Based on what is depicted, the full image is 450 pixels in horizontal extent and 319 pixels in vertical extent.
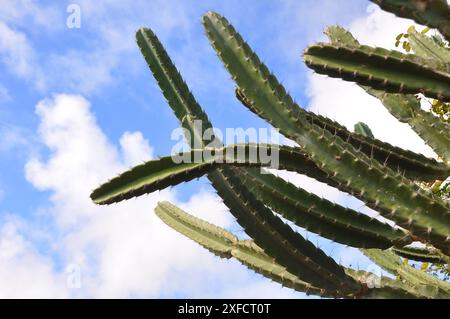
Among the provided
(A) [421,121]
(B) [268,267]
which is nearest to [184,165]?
(B) [268,267]

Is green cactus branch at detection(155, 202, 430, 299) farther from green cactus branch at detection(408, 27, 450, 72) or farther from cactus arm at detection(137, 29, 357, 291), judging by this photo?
green cactus branch at detection(408, 27, 450, 72)

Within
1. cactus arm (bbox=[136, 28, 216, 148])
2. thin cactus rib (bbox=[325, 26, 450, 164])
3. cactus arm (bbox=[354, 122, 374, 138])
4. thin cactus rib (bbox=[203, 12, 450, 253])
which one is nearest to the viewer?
thin cactus rib (bbox=[203, 12, 450, 253])

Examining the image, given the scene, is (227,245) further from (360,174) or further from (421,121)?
(421,121)

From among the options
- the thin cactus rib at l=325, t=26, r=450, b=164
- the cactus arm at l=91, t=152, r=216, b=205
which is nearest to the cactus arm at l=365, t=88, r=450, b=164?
the thin cactus rib at l=325, t=26, r=450, b=164

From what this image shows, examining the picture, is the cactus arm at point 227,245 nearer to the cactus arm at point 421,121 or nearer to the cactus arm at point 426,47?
the cactus arm at point 421,121

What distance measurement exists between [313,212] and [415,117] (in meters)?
2.01

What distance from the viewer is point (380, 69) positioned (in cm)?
388

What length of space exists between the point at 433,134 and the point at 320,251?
6.03 feet

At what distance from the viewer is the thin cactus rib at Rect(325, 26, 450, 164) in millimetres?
4965

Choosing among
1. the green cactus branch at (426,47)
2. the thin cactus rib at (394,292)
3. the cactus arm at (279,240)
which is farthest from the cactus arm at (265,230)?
the green cactus branch at (426,47)

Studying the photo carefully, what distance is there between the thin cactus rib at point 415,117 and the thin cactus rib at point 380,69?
0.97 m
